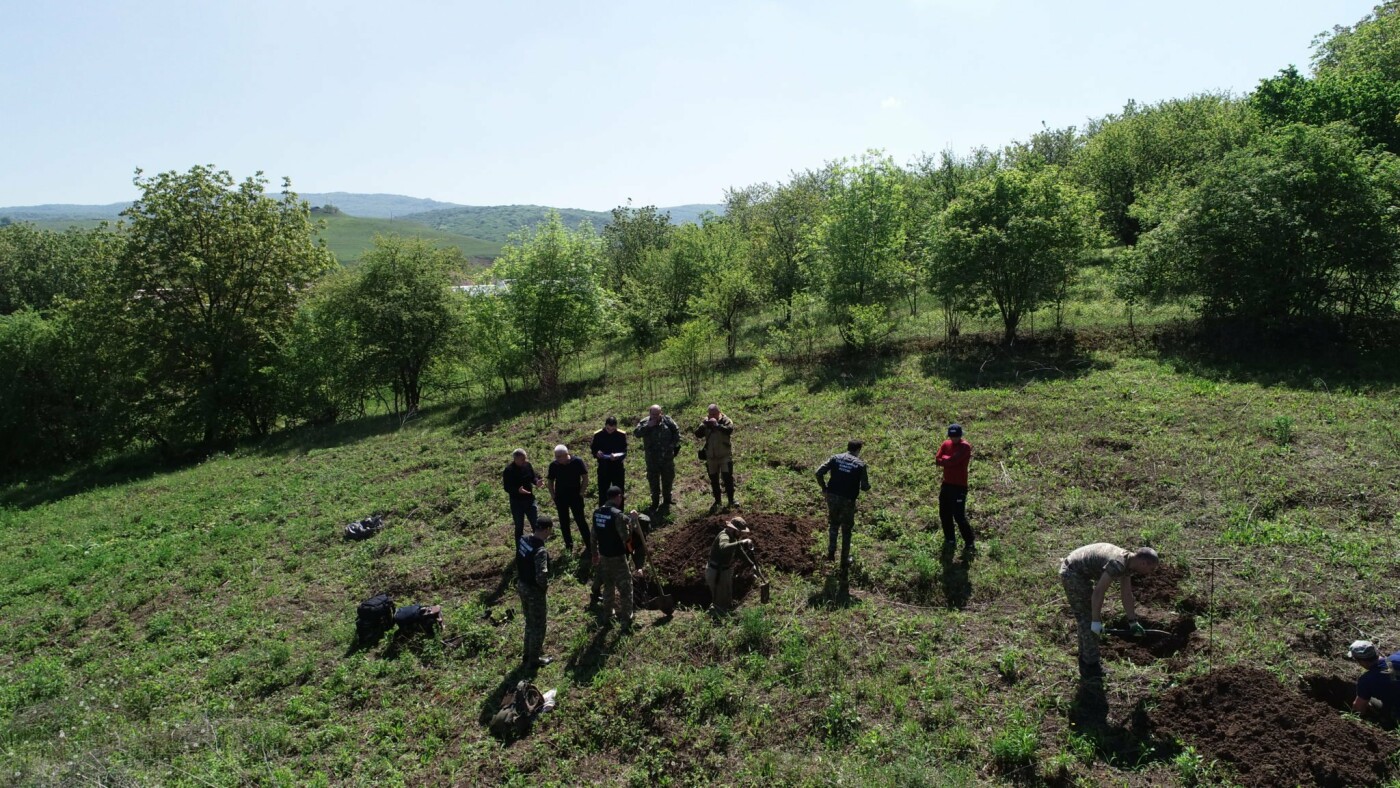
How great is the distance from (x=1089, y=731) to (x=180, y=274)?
32015mm

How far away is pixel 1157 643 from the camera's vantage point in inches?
290

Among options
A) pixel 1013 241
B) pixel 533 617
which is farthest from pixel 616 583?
pixel 1013 241

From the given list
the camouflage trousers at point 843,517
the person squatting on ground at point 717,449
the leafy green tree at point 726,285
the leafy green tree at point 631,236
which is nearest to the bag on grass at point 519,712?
the camouflage trousers at point 843,517

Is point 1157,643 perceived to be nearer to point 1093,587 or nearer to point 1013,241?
point 1093,587

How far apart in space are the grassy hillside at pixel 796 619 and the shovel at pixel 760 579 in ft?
0.62

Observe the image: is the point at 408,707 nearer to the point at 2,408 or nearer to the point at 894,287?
the point at 894,287

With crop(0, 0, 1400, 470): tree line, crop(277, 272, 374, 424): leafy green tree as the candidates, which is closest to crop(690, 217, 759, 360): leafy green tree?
crop(0, 0, 1400, 470): tree line

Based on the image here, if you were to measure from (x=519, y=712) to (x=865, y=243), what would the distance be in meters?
20.1

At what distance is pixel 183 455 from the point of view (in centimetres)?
2781

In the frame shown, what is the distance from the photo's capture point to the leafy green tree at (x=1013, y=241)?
20141mm

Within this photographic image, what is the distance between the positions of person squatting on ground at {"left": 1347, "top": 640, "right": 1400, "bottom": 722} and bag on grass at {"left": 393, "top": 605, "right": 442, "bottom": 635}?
1024cm

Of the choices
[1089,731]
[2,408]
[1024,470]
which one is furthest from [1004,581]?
[2,408]

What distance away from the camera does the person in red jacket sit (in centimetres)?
960

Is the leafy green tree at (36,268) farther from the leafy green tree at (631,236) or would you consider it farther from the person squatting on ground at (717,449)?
the person squatting on ground at (717,449)
